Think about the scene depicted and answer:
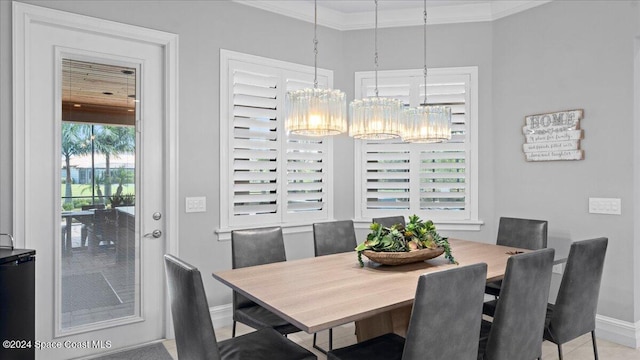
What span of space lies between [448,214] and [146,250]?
2.86 m

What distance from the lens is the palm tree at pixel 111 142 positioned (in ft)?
9.77

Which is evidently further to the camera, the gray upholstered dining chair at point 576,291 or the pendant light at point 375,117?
the pendant light at point 375,117

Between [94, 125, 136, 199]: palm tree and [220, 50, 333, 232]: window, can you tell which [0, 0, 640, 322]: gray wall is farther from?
[94, 125, 136, 199]: palm tree

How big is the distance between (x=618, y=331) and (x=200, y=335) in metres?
3.28

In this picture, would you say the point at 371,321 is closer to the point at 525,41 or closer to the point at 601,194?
the point at 601,194

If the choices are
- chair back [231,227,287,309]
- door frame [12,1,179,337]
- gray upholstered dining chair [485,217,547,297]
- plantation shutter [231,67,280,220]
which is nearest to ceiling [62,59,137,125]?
door frame [12,1,179,337]

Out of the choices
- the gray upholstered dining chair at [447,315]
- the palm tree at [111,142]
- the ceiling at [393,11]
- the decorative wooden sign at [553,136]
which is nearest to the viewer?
the gray upholstered dining chair at [447,315]

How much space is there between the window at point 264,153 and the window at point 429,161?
51 centimetres

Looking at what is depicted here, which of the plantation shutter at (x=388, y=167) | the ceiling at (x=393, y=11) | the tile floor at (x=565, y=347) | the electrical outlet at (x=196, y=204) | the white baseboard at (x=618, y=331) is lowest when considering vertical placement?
the tile floor at (x=565, y=347)

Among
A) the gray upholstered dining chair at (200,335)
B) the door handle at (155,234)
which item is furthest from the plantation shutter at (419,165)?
the gray upholstered dining chair at (200,335)

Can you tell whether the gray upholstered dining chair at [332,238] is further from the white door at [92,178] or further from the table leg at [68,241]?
the table leg at [68,241]

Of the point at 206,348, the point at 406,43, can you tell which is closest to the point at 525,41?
the point at 406,43

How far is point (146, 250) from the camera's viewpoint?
3146mm

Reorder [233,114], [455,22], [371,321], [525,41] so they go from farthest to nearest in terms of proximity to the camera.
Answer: [455,22] < [525,41] < [233,114] < [371,321]
